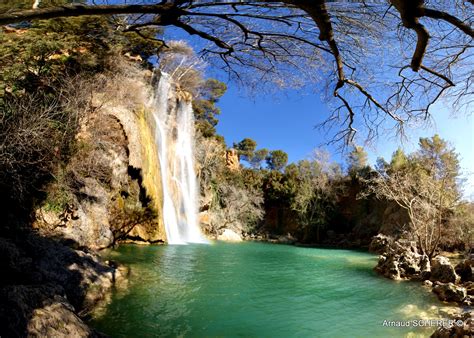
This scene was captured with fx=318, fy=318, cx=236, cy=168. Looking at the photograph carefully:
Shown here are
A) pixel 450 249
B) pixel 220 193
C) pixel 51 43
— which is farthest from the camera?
pixel 220 193

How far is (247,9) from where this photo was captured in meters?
3.44

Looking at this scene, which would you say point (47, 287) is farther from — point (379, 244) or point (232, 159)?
point (232, 159)

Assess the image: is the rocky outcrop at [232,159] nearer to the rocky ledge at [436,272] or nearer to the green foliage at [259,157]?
the green foliage at [259,157]

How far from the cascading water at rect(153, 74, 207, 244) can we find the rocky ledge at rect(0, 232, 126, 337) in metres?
9.54

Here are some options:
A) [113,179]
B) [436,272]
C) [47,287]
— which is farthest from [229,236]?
[47,287]

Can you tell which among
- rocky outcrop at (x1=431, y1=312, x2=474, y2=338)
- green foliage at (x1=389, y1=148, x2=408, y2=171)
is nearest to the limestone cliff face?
rocky outcrop at (x1=431, y1=312, x2=474, y2=338)

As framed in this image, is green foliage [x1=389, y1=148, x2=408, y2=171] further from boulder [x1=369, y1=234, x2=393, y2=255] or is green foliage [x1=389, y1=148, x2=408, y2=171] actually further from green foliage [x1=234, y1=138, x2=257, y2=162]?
green foliage [x1=234, y1=138, x2=257, y2=162]

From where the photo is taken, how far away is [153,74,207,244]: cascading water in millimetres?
17578

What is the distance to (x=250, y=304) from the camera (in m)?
6.03

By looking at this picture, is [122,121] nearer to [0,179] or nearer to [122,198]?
[122,198]

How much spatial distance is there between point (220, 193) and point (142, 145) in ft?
50.2

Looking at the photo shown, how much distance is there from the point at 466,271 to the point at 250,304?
708 cm

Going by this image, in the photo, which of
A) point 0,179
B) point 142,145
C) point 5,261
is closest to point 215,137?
point 142,145

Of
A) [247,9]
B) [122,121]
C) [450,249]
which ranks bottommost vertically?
[450,249]
